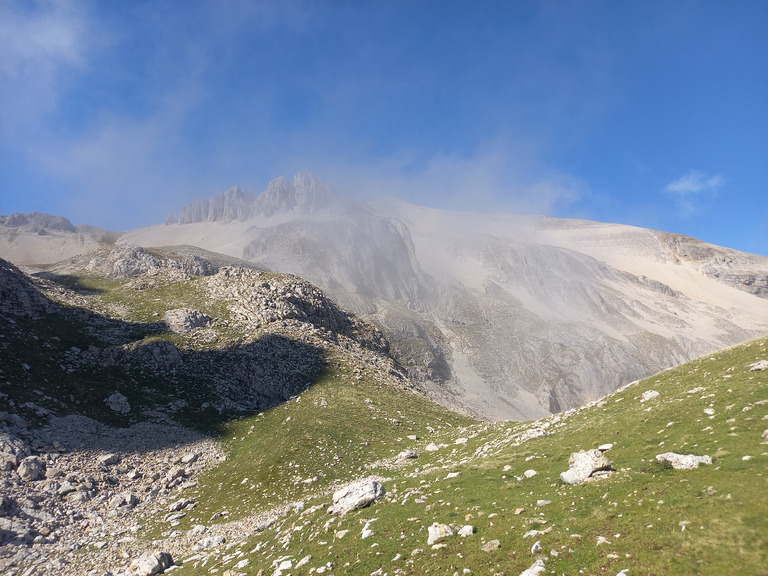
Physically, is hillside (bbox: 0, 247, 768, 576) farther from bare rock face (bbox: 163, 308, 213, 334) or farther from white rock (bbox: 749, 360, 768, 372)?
bare rock face (bbox: 163, 308, 213, 334)

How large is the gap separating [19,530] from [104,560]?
23.8ft

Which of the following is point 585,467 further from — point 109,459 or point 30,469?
point 30,469

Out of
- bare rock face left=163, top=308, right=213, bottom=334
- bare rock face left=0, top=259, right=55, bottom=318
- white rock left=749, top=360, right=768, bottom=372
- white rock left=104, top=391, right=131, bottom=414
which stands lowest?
white rock left=749, top=360, right=768, bottom=372

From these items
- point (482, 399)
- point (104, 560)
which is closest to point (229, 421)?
point (104, 560)

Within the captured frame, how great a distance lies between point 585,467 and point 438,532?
312 inches

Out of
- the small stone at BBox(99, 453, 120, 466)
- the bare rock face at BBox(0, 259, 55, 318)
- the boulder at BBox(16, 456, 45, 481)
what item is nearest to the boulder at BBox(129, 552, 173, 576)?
the boulder at BBox(16, 456, 45, 481)

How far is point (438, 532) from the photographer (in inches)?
606

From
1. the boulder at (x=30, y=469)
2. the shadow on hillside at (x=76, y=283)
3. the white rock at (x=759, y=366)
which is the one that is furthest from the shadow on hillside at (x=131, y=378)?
the white rock at (x=759, y=366)

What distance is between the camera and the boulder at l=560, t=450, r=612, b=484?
17109 millimetres

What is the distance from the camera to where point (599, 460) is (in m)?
17.3

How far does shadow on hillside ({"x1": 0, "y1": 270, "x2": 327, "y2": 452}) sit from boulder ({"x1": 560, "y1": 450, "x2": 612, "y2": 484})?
39.6 metres

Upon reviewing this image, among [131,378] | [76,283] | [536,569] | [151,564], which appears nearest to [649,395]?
[536,569]

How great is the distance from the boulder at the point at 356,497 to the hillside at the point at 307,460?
13.9 inches

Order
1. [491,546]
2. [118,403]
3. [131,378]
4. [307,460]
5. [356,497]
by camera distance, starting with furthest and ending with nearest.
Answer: [131,378] < [118,403] < [307,460] < [356,497] < [491,546]
